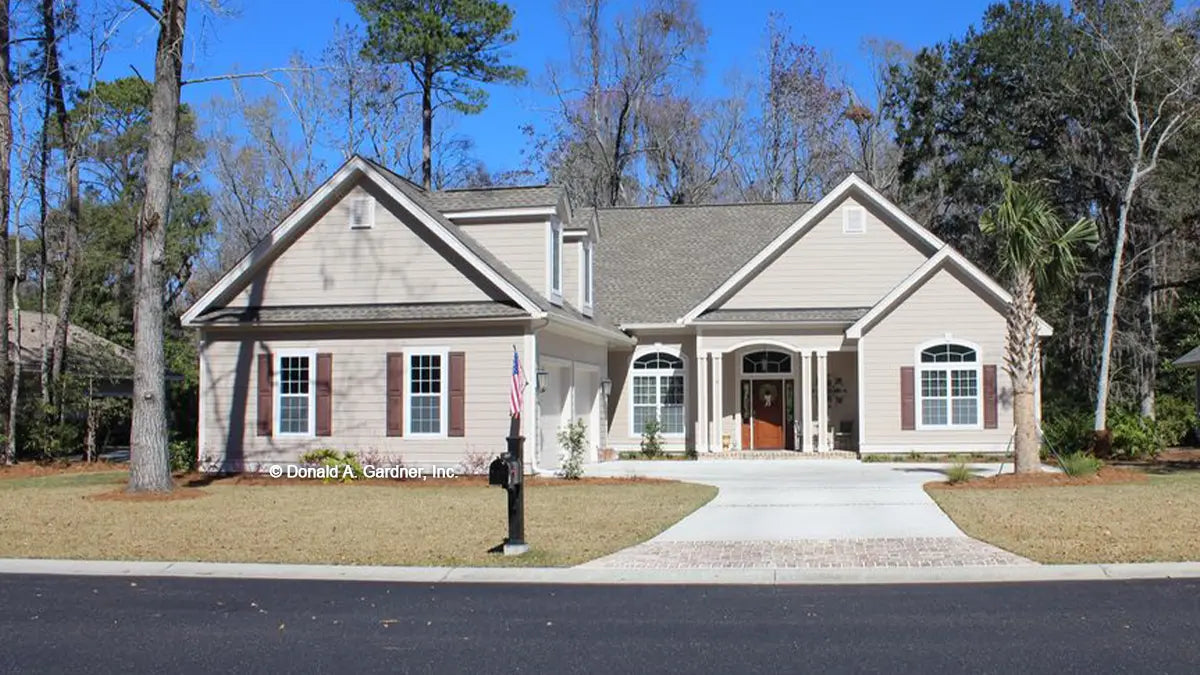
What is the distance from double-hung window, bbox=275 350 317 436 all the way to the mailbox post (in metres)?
12.0

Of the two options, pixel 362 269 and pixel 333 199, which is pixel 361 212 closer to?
pixel 333 199

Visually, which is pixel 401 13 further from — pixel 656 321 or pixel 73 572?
pixel 73 572

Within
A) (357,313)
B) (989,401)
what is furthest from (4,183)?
(989,401)

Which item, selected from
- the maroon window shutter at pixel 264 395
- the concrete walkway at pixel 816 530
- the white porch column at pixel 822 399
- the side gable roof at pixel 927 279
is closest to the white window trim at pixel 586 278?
the white porch column at pixel 822 399

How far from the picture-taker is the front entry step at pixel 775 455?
28062 mm

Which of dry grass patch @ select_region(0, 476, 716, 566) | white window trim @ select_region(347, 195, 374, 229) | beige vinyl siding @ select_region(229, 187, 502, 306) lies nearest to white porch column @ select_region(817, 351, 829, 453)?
dry grass patch @ select_region(0, 476, 716, 566)

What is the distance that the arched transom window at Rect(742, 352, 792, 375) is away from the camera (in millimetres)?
30203

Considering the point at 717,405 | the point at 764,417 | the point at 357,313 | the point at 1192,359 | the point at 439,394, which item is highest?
the point at 357,313

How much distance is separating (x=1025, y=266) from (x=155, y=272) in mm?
15299

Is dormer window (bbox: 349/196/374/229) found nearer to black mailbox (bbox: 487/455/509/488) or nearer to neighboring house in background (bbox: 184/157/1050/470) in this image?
neighboring house in background (bbox: 184/157/1050/470)

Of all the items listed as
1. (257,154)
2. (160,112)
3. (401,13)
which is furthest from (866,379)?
(257,154)

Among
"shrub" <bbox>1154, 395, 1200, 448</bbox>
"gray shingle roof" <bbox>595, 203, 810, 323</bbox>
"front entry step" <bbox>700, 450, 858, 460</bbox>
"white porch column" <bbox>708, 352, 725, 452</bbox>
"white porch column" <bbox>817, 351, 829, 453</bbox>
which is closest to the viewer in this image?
"front entry step" <bbox>700, 450, 858, 460</bbox>

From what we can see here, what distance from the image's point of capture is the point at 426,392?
23.5m

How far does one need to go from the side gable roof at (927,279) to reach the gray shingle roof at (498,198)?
7926 mm
